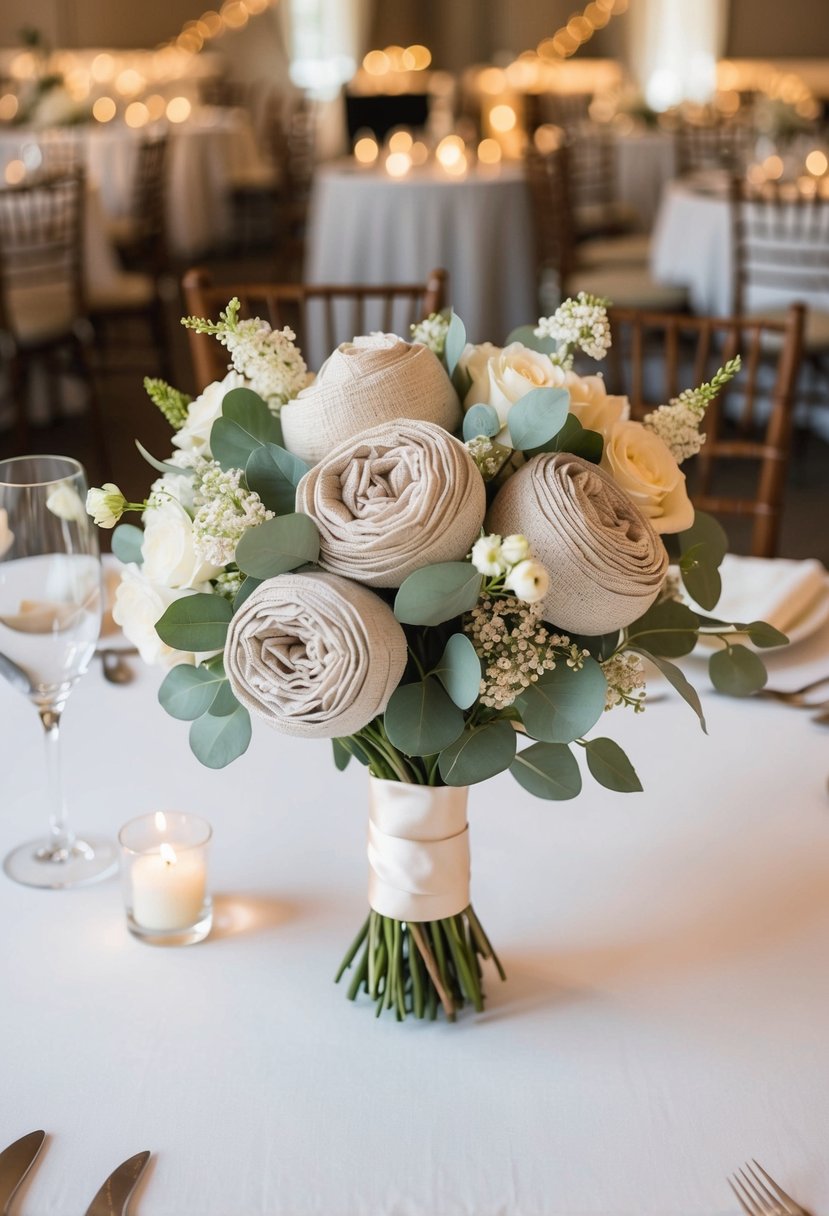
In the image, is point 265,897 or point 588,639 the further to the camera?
point 265,897

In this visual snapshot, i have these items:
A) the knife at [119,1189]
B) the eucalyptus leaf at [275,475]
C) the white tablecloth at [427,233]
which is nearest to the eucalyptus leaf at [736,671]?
the eucalyptus leaf at [275,475]

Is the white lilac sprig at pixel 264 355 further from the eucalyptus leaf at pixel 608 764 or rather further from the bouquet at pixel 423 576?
the eucalyptus leaf at pixel 608 764

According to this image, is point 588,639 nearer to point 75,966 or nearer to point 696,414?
point 696,414

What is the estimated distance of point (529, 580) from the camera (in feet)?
2.13

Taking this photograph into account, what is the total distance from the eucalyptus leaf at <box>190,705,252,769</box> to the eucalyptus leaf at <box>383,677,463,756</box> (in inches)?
4.4

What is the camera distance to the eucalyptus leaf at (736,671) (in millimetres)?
889

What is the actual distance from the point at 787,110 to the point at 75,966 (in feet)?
21.1

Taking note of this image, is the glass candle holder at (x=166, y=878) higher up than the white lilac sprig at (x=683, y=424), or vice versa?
the white lilac sprig at (x=683, y=424)

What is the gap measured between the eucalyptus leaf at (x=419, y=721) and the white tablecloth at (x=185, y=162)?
20.6 ft

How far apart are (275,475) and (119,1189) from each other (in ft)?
1.35

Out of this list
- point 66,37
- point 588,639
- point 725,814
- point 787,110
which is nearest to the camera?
point 588,639

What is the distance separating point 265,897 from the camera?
101 cm

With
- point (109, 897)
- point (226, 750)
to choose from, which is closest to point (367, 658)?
point (226, 750)

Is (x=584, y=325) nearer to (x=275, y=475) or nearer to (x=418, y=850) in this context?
(x=275, y=475)
